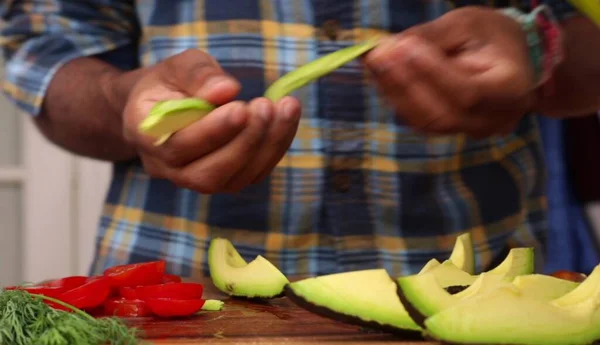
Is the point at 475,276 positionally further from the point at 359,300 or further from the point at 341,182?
the point at 341,182

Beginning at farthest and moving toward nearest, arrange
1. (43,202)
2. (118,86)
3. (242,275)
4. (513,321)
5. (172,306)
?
(43,202) < (118,86) < (242,275) < (172,306) < (513,321)

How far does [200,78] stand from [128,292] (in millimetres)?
195

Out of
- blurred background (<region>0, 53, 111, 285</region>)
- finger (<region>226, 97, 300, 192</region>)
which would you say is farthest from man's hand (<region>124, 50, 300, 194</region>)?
blurred background (<region>0, 53, 111, 285</region>)

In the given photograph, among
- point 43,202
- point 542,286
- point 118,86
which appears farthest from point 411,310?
point 43,202

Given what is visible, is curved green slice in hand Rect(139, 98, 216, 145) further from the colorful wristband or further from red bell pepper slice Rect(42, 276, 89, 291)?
the colorful wristband

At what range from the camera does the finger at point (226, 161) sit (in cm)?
78

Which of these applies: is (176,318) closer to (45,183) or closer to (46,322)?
(46,322)

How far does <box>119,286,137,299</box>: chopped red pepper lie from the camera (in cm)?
78

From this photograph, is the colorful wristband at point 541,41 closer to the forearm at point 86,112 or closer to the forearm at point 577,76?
the forearm at point 577,76

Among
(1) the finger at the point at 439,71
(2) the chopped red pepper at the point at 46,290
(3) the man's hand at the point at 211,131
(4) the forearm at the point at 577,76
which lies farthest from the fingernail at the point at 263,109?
→ (4) the forearm at the point at 577,76

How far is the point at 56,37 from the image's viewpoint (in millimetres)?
1104

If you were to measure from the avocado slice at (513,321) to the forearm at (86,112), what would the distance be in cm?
52

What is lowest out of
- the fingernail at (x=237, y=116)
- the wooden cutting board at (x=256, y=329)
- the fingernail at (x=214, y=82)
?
the wooden cutting board at (x=256, y=329)

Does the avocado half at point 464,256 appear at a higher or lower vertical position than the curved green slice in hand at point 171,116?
lower
